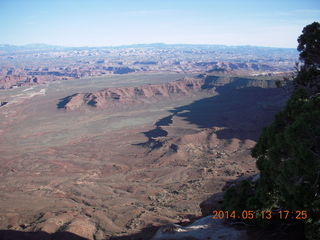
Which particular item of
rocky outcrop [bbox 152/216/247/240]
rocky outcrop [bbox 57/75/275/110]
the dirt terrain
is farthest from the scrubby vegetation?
rocky outcrop [bbox 57/75/275/110]

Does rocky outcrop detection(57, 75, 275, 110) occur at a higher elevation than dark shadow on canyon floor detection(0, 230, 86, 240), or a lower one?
higher

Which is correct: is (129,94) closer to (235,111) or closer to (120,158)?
(235,111)

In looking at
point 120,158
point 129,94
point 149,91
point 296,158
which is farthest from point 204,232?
point 149,91

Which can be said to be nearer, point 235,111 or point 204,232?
point 204,232

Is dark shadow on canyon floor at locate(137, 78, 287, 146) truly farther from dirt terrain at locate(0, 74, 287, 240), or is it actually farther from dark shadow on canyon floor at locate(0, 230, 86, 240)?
dark shadow on canyon floor at locate(0, 230, 86, 240)

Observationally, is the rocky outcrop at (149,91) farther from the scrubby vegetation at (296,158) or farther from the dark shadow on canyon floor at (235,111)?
the scrubby vegetation at (296,158)

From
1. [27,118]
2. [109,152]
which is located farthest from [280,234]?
[27,118]
